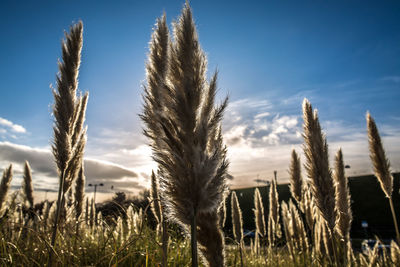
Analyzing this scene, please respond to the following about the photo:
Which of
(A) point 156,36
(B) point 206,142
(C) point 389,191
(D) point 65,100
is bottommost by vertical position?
(C) point 389,191

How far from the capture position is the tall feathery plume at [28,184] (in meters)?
6.95

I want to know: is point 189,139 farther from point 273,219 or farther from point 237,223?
point 273,219

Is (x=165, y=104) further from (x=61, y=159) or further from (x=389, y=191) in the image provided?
(x=389, y=191)

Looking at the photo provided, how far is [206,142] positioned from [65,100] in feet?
7.53

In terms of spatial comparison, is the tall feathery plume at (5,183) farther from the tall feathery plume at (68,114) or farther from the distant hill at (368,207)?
the distant hill at (368,207)

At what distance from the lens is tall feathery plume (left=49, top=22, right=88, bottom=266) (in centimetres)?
300

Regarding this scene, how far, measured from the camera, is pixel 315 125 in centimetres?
300

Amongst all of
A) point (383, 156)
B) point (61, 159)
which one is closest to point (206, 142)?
point (61, 159)

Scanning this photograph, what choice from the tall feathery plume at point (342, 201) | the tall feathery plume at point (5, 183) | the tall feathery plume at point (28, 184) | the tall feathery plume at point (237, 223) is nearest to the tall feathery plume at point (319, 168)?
the tall feathery plume at point (342, 201)

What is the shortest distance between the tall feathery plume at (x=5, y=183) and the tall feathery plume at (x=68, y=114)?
139 inches

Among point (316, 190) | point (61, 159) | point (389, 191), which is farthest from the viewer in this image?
point (389, 191)

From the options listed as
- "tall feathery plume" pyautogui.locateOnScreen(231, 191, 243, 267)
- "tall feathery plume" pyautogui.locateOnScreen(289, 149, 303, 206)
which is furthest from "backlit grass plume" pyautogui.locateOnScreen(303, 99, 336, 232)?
"tall feathery plume" pyautogui.locateOnScreen(289, 149, 303, 206)

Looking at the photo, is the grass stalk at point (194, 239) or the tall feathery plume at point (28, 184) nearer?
the grass stalk at point (194, 239)

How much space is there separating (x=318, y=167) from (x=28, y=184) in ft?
24.3
